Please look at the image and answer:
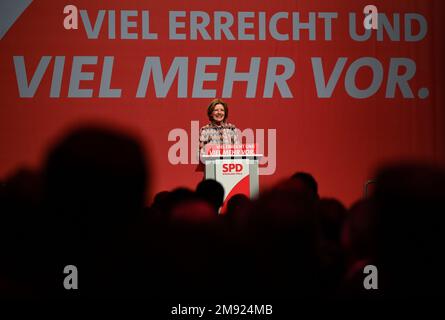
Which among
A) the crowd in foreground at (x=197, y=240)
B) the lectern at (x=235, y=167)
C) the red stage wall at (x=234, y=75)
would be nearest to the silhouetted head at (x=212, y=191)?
the crowd in foreground at (x=197, y=240)

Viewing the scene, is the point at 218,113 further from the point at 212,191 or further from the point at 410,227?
the point at 410,227

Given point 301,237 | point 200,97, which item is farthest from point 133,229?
point 200,97

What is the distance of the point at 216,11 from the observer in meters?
6.14

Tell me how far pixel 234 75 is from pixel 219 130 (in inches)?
41.0

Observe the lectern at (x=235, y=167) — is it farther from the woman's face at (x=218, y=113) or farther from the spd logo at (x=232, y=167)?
the woman's face at (x=218, y=113)

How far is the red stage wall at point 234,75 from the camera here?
240 inches

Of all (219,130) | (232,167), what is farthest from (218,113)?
(232,167)

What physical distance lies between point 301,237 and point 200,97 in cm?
527

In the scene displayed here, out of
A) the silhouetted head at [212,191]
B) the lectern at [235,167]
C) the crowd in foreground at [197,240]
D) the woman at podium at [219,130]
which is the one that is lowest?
the crowd in foreground at [197,240]

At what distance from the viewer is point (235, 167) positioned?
4.75 m

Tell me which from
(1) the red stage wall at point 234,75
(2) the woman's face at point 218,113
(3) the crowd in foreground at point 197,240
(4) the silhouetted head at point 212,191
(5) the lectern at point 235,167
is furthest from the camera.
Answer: (1) the red stage wall at point 234,75

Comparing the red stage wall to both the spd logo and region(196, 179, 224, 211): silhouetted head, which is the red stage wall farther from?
region(196, 179, 224, 211): silhouetted head

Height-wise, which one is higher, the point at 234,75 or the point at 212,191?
the point at 234,75

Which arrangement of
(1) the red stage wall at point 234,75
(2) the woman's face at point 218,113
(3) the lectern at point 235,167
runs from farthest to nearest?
(1) the red stage wall at point 234,75
(2) the woman's face at point 218,113
(3) the lectern at point 235,167
